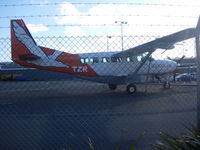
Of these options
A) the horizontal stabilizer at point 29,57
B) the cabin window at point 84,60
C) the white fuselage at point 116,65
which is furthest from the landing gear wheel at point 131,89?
the horizontal stabilizer at point 29,57

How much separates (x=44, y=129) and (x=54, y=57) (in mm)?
8971

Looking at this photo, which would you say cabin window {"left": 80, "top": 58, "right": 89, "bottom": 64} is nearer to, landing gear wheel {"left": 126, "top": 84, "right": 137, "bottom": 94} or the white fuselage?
the white fuselage

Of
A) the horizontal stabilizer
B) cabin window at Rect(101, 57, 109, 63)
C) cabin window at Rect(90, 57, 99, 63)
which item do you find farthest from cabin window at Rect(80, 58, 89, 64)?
the horizontal stabilizer

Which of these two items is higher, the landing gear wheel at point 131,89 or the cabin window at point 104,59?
the cabin window at point 104,59

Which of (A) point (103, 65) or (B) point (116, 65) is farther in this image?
(A) point (103, 65)

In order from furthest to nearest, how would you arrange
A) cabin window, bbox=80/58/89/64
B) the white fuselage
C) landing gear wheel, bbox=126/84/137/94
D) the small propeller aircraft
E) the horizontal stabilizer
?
cabin window, bbox=80/58/89/64, the white fuselage, landing gear wheel, bbox=126/84/137/94, the small propeller aircraft, the horizontal stabilizer


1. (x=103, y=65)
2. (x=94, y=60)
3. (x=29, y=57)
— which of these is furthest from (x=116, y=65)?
(x=29, y=57)

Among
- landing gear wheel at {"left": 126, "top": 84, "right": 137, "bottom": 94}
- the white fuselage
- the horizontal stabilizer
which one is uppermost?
the horizontal stabilizer

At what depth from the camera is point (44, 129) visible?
6.12 meters

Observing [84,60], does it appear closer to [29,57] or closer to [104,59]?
[104,59]

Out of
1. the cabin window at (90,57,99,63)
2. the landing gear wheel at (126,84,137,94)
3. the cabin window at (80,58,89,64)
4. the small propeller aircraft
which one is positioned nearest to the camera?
the small propeller aircraft

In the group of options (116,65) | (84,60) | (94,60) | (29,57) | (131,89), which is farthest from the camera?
(94,60)

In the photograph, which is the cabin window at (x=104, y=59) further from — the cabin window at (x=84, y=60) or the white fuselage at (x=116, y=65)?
the cabin window at (x=84, y=60)

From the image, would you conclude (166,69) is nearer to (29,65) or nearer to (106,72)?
(106,72)
